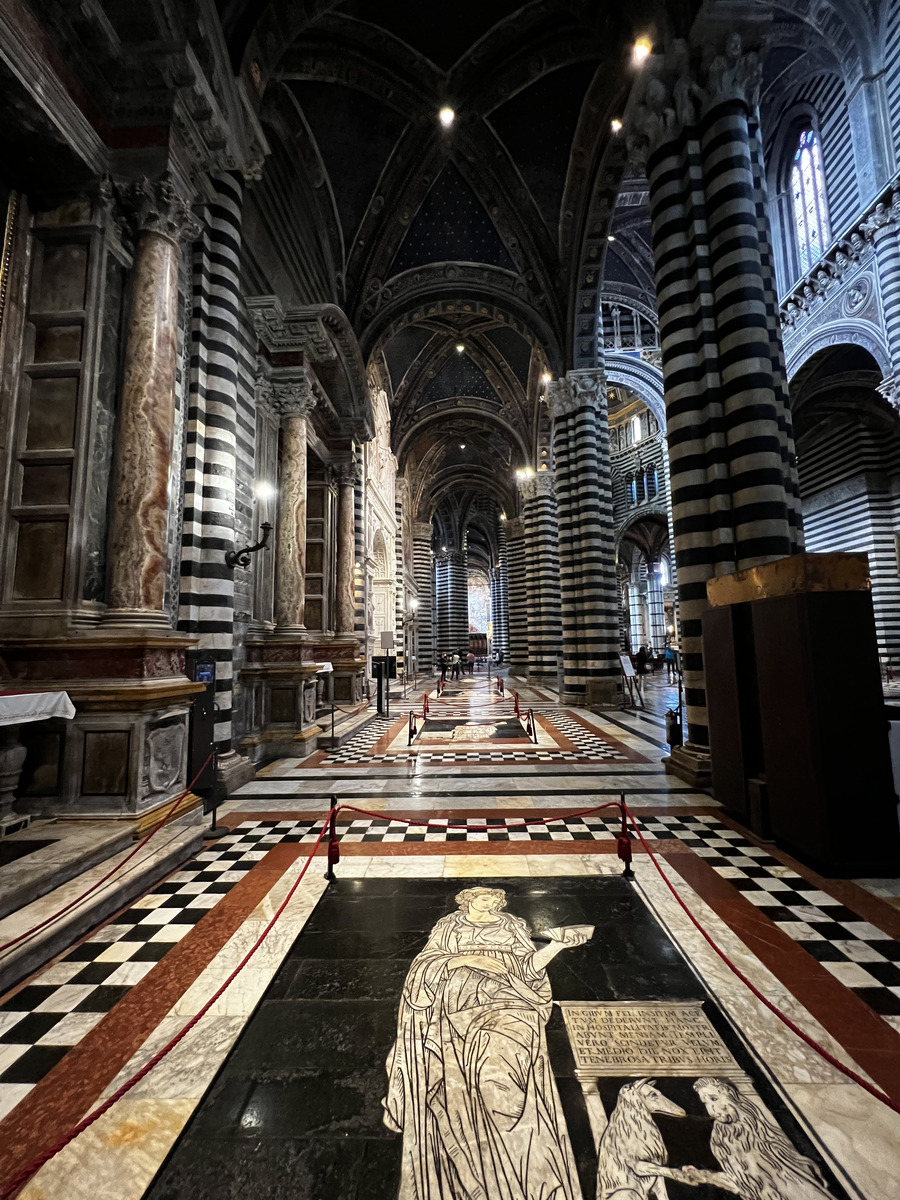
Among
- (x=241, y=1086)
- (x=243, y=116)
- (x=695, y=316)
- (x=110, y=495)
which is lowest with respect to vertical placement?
(x=241, y=1086)

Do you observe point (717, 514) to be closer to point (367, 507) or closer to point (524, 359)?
point (367, 507)

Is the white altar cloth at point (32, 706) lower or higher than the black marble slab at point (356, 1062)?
higher

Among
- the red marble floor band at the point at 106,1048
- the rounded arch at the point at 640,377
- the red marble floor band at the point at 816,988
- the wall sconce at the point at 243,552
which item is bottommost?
the red marble floor band at the point at 106,1048

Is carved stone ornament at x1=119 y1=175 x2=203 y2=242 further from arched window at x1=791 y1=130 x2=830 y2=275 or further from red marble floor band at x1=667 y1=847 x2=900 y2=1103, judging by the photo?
arched window at x1=791 y1=130 x2=830 y2=275

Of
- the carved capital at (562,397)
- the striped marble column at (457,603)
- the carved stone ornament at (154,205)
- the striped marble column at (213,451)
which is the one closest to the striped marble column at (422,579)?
the striped marble column at (457,603)

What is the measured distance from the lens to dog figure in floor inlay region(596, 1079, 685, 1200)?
1562 millimetres

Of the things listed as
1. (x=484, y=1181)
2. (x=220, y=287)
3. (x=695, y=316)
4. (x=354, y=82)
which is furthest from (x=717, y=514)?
(x=354, y=82)

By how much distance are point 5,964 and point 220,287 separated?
276 inches

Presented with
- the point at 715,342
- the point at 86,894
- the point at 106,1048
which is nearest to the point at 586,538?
the point at 715,342

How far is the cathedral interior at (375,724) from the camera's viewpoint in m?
1.87

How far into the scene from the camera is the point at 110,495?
490 cm

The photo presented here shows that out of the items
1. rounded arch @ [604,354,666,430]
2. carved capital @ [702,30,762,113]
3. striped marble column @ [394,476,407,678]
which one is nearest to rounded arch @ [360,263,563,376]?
rounded arch @ [604,354,666,430]

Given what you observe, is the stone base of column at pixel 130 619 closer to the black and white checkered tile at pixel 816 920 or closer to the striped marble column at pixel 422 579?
the black and white checkered tile at pixel 816 920

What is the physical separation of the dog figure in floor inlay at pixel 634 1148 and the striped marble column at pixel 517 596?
2559 centimetres
